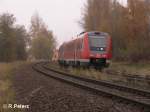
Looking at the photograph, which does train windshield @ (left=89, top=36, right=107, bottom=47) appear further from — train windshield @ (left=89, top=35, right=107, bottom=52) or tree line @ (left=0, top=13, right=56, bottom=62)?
tree line @ (left=0, top=13, right=56, bottom=62)

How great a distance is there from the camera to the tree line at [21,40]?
67.1 m

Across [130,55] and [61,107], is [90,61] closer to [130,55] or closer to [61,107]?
[130,55]

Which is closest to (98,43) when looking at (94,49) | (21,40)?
(94,49)

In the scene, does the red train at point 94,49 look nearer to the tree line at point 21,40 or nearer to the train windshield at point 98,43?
the train windshield at point 98,43

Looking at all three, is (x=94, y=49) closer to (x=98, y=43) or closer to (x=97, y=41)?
(x=98, y=43)

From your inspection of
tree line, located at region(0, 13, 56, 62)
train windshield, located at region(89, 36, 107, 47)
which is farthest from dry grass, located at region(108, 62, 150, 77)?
tree line, located at region(0, 13, 56, 62)

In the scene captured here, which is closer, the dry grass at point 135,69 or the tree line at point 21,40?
the dry grass at point 135,69

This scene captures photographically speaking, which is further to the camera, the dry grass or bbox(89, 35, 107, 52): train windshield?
bbox(89, 35, 107, 52): train windshield

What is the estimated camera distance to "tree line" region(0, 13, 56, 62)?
67.1 m

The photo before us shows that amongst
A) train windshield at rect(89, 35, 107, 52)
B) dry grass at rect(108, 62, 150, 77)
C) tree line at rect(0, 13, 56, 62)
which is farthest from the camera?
tree line at rect(0, 13, 56, 62)

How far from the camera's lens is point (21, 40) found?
8344 cm

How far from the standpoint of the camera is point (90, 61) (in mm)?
27484

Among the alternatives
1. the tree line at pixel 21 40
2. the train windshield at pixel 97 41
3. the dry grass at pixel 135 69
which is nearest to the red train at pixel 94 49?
the train windshield at pixel 97 41

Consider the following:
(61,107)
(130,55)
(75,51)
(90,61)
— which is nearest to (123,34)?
(130,55)
